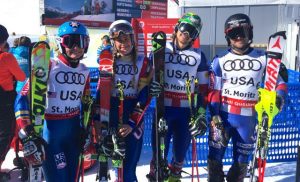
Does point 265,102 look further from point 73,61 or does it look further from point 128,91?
point 73,61

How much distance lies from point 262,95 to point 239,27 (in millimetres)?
717

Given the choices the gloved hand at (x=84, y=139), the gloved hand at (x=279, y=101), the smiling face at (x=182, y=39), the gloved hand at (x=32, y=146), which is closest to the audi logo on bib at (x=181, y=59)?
the smiling face at (x=182, y=39)

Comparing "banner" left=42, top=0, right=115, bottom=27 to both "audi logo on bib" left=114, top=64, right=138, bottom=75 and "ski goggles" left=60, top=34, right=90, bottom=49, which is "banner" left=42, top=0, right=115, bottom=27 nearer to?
"audi logo on bib" left=114, top=64, right=138, bottom=75

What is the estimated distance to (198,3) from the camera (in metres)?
14.1

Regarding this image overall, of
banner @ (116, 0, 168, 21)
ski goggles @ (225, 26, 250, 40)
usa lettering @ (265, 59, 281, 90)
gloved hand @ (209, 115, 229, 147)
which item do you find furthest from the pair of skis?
banner @ (116, 0, 168, 21)

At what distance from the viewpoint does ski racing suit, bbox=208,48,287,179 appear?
3.54 meters

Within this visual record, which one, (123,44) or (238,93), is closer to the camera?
(123,44)

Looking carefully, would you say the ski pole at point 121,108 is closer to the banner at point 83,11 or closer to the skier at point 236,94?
the skier at point 236,94

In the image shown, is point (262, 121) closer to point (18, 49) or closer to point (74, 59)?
point (74, 59)

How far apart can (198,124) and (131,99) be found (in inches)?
29.3

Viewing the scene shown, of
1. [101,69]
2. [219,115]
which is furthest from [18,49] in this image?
[219,115]

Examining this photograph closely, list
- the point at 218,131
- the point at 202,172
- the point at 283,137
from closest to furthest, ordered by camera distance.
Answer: the point at 218,131
the point at 202,172
the point at 283,137

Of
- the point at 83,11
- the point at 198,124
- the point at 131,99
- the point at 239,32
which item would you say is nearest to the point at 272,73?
the point at 239,32

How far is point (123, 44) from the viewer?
10.9 feet
